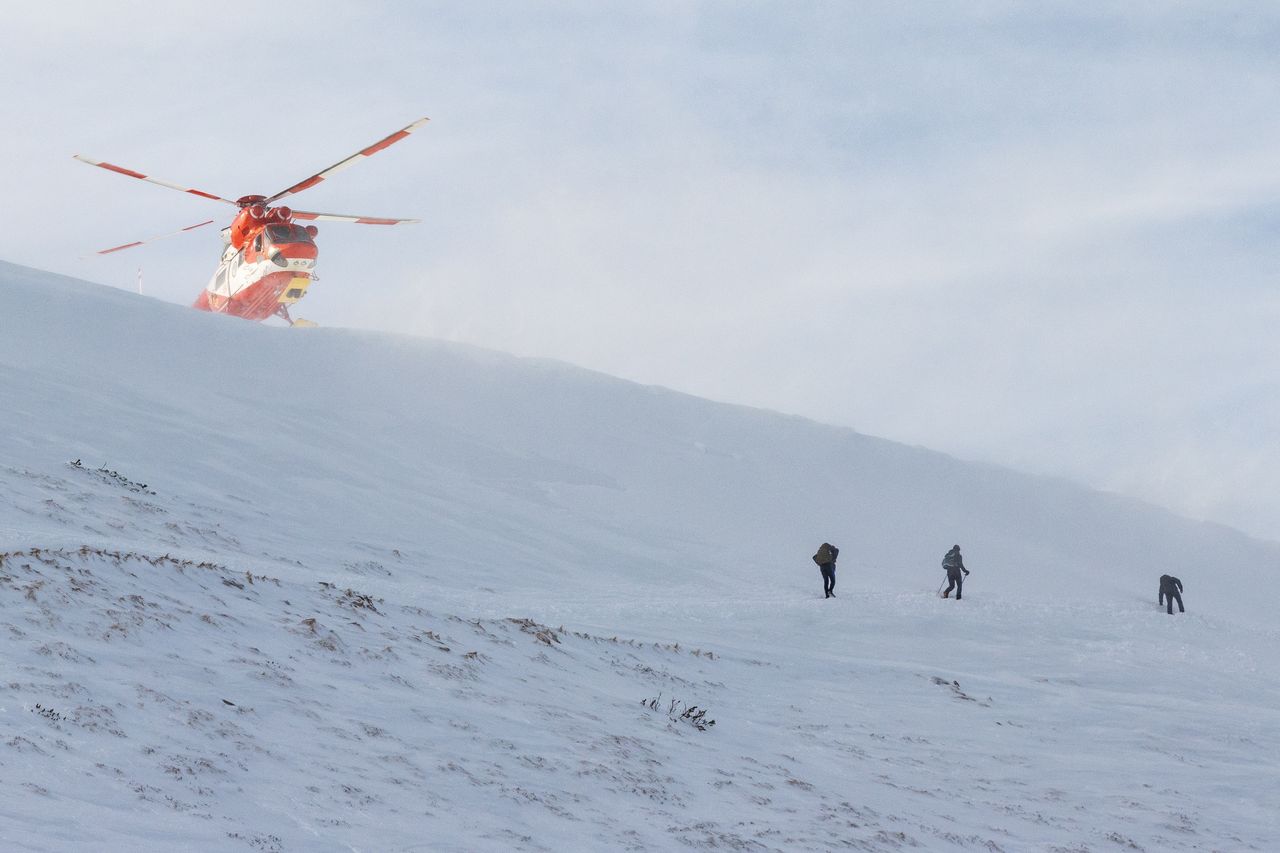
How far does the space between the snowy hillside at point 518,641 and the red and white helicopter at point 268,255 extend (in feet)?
24.7

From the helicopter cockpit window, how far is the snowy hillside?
7.85 m

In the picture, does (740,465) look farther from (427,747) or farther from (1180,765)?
(427,747)

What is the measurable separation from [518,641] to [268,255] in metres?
32.3

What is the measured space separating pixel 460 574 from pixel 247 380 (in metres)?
14.4

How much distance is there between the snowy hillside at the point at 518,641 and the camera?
23.7 ft

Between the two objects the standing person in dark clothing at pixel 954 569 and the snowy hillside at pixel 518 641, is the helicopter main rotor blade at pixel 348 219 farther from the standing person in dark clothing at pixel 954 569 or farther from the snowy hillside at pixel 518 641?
the standing person in dark clothing at pixel 954 569

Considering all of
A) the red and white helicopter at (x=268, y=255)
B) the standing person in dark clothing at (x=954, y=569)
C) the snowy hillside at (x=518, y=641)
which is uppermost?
the red and white helicopter at (x=268, y=255)

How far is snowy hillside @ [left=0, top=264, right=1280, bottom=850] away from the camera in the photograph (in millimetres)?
7215

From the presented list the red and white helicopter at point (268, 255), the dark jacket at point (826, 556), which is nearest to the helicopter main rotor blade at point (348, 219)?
the red and white helicopter at point (268, 255)

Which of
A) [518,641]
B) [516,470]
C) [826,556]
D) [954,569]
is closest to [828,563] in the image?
[826,556]

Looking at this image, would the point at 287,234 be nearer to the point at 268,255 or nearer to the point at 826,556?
the point at 268,255

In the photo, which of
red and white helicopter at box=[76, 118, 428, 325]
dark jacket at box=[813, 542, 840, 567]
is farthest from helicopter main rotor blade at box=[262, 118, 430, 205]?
dark jacket at box=[813, 542, 840, 567]

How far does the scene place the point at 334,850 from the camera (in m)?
6.04

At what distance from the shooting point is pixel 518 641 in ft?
39.7
